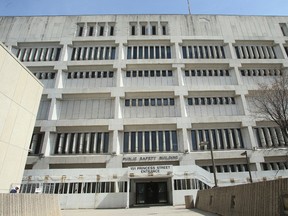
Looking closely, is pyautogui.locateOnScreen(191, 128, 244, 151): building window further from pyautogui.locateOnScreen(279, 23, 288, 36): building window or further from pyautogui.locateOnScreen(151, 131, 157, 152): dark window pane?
pyautogui.locateOnScreen(279, 23, 288, 36): building window

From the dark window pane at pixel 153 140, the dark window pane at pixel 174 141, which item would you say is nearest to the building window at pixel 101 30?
the dark window pane at pixel 153 140

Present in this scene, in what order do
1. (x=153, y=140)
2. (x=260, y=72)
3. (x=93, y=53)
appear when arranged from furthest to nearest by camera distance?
(x=93, y=53) < (x=260, y=72) < (x=153, y=140)

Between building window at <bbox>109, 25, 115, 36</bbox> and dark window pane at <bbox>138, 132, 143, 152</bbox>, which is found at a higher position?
building window at <bbox>109, 25, 115, 36</bbox>

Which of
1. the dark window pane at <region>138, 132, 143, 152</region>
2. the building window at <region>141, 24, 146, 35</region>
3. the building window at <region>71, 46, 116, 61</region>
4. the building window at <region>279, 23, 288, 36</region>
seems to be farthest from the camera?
the building window at <region>279, 23, 288, 36</region>

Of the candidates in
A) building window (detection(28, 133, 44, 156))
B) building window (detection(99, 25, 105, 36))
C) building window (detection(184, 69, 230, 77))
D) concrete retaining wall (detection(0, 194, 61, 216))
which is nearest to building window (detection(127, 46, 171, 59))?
building window (detection(184, 69, 230, 77))

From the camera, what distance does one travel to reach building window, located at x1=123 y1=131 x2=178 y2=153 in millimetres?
25812

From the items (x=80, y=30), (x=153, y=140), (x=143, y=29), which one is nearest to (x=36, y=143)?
(x=153, y=140)

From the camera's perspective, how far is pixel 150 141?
86.2 feet

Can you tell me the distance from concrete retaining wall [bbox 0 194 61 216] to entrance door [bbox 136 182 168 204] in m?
16.8

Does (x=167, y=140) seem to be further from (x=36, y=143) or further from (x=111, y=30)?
(x=111, y=30)

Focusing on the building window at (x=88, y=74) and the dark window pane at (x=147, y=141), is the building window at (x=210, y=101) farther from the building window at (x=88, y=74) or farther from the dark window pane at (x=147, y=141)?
the building window at (x=88, y=74)

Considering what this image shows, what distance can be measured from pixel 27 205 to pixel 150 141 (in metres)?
19.9

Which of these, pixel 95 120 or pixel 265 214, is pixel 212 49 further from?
pixel 265 214

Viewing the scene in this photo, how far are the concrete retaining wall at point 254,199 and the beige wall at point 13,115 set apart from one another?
13.9m
